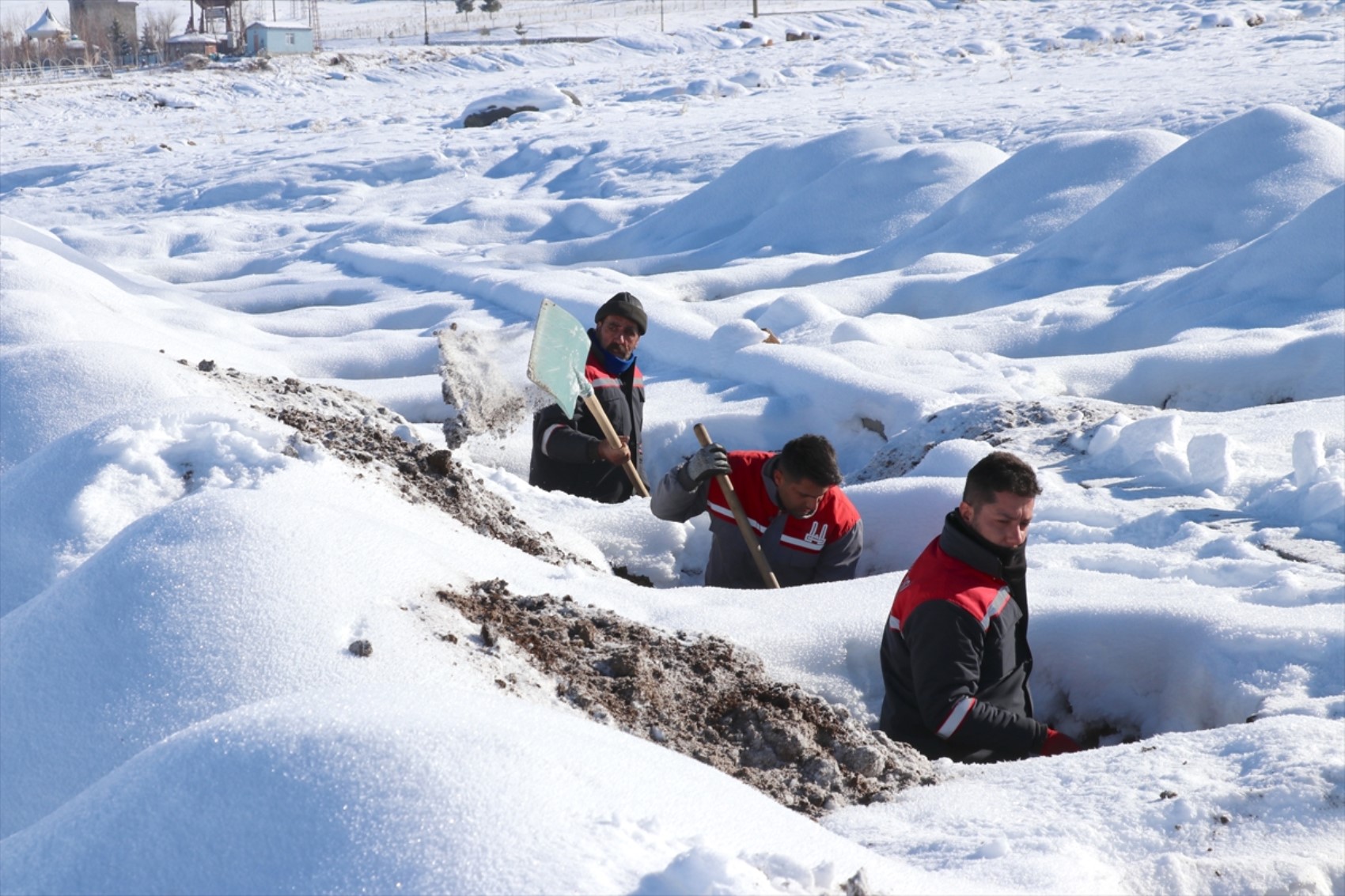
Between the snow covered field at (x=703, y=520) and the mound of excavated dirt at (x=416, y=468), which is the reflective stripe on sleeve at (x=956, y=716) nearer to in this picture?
the snow covered field at (x=703, y=520)

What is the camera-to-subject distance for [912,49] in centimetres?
2111

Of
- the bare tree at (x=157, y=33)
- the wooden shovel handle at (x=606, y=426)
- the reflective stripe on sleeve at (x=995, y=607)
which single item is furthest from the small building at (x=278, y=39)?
the reflective stripe on sleeve at (x=995, y=607)

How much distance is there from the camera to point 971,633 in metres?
2.93

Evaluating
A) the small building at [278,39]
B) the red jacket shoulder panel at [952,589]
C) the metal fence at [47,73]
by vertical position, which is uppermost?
the small building at [278,39]

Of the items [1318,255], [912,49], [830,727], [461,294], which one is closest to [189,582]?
[830,727]

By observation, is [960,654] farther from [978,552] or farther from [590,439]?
[590,439]

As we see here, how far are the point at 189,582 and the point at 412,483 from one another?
152cm

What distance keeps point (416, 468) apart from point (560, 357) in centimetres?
84

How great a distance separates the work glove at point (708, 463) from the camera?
13.1ft

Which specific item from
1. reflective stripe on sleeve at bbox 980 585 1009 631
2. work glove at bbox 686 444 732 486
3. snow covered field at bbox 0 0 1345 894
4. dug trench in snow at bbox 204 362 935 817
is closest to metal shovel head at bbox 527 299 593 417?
snow covered field at bbox 0 0 1345 894

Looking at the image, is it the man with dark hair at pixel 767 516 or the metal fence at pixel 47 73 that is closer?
the man with dark hair at pixel 767 516

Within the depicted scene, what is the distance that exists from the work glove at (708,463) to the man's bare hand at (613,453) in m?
0.66

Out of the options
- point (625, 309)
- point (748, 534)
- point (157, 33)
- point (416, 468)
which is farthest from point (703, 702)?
point (157, 33)

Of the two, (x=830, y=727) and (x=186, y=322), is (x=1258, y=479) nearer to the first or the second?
(x=830, y=727)
